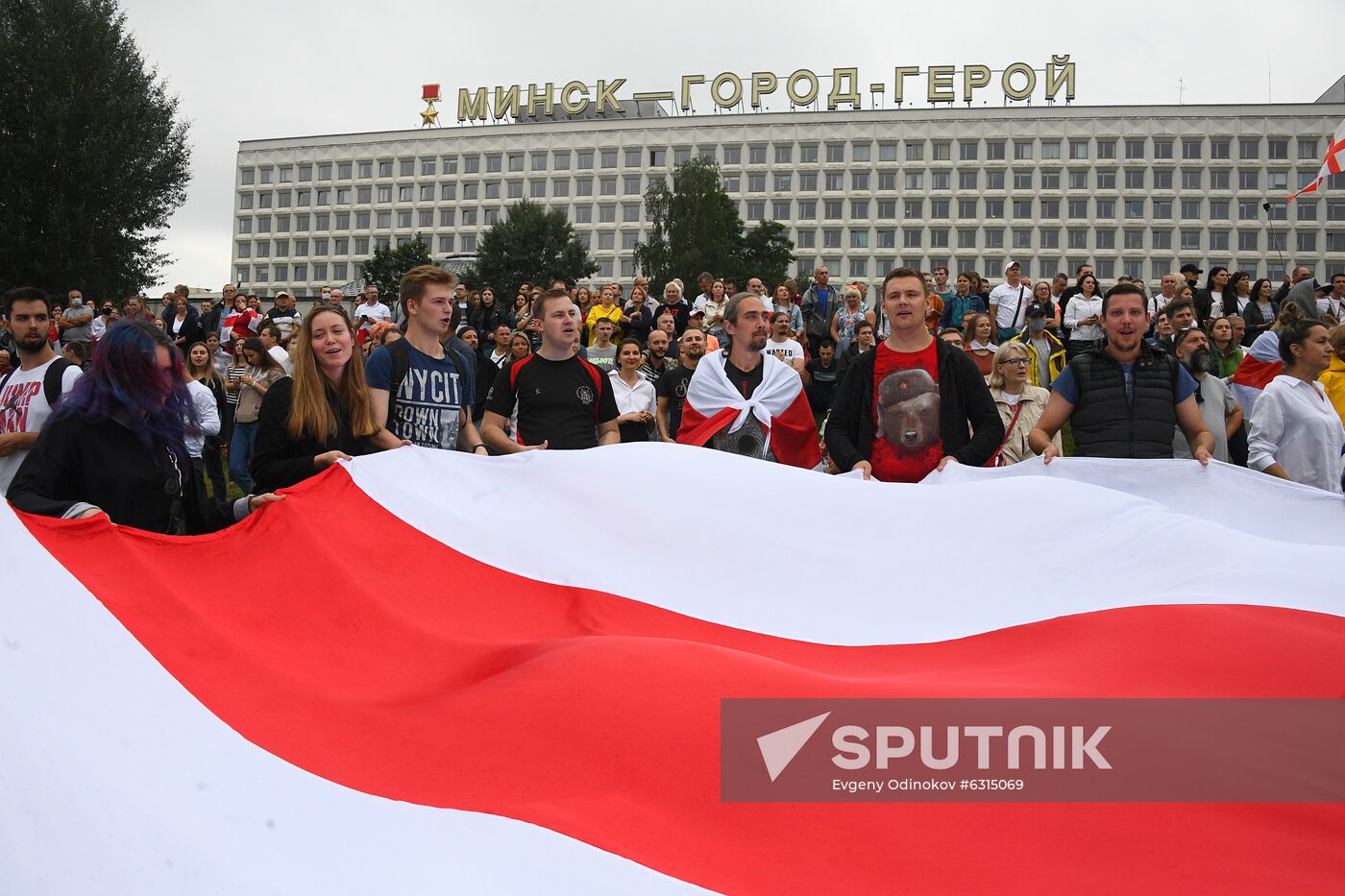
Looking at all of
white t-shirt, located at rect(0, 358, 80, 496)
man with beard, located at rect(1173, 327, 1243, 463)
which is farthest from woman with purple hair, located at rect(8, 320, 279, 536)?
man with beard, located at rect(1173, 327, 1243, 463)

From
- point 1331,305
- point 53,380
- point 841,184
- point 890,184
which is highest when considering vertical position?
point 841,184

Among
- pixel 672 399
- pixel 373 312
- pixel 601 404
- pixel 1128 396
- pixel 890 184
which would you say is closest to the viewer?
pixel 1128 396

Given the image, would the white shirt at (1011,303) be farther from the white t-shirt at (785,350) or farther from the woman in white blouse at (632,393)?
the woman in white blouse at (632,393)

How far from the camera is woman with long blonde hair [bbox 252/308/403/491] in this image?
484 centimetres

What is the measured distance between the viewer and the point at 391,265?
6875cm

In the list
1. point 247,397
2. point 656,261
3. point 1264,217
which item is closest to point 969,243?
point 1264,217

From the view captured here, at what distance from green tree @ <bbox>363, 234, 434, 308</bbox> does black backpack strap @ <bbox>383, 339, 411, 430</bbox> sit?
2442 inches

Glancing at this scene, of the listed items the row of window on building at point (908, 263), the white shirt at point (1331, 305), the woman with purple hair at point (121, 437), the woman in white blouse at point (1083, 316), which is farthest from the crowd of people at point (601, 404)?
the row of window on building at point (908, 263)

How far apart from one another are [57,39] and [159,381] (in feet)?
107

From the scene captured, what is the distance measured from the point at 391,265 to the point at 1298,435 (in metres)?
66.7

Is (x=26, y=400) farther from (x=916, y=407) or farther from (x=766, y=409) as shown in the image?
(x=916, y=407)

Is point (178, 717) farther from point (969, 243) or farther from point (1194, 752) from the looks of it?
point (969, 243)

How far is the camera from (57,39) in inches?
1223

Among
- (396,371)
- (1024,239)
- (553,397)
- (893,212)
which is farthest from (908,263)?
(396,371)
